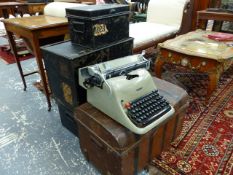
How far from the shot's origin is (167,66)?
285cm

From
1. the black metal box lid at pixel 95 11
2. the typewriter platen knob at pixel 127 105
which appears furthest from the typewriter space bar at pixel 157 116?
the black metal box lid at pixel 95 11

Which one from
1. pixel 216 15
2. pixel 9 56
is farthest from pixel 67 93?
pixel 9 56

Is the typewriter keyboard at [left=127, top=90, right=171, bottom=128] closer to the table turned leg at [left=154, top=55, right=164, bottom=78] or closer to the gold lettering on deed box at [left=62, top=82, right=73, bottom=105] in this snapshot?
the gold lettering on deed box at [left=62, top=82, right=73, bottom=105]

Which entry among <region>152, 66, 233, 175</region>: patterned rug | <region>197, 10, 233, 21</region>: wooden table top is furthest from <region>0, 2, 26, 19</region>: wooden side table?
<region>152, 66, 233, 175</region>: patterned rug

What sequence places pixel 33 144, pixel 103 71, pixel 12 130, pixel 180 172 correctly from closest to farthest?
1. pixel 103 71
2. pixel 180 172
3. pixel 33 144
4. pixel 12 130

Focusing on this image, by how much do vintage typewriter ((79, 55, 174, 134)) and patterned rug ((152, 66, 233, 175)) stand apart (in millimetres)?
450

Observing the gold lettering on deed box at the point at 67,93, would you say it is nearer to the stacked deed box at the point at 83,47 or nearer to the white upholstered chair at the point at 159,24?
the stacked deed box at the point at 83,47

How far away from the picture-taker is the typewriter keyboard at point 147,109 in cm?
107

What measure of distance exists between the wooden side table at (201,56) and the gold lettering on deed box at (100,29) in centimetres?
85

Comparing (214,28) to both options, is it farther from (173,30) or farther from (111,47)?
(111,47)

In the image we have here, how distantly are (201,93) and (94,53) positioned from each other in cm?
143

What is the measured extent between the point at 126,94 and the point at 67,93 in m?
0.56

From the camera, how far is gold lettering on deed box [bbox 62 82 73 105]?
1.43 meters

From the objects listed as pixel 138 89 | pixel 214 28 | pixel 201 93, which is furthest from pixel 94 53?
pixel 214 28
